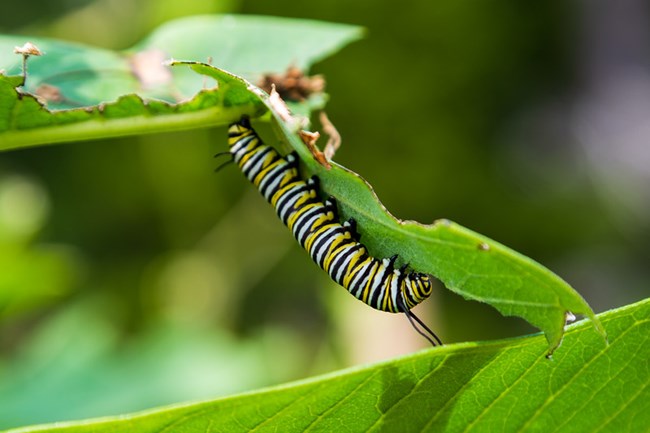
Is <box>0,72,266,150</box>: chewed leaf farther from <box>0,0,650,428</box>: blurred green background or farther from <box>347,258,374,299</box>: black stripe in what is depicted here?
<box>0,0,650,428</box>: blurred green background

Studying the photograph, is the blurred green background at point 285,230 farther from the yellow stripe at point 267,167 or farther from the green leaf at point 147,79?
the yellow stripe at point 267,167

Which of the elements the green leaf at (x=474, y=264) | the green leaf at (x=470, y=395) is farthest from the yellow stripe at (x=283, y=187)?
the green leaf at (x=470, y=395)

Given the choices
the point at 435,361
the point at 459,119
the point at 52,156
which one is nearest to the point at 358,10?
the point at 459,119

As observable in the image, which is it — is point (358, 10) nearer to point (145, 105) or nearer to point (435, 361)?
point (145, 105)

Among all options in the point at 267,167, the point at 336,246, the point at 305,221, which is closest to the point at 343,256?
the point at 336,246

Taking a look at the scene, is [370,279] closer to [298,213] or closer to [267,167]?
[298,213]

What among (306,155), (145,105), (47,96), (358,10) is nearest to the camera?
(306,155)
